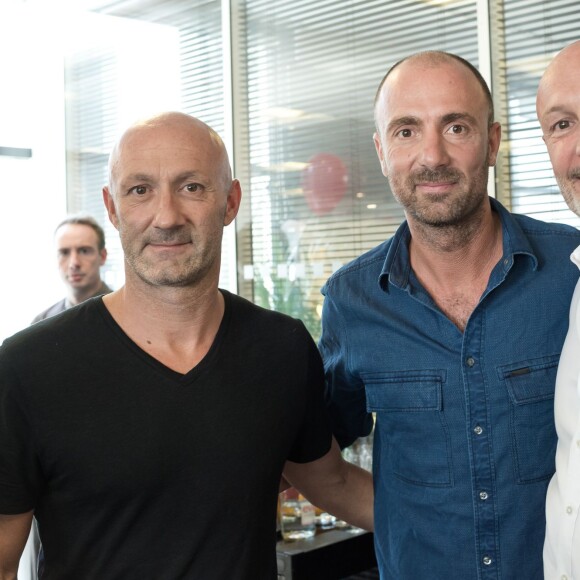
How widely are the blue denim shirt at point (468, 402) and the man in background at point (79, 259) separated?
339 cm

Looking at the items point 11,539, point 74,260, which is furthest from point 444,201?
point 74,260

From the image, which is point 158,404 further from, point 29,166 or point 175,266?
point 29,166

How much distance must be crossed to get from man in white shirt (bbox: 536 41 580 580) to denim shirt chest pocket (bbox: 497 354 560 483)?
0.22 ft

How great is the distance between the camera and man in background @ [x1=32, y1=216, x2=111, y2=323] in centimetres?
523

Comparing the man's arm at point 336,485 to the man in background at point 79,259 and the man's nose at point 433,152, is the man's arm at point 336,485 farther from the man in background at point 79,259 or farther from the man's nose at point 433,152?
the man in background at point 79,259

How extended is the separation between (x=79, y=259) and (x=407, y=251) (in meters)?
3.58

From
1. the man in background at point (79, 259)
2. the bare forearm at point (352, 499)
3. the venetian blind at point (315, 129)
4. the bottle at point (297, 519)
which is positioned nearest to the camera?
the bare forearm at point (352, 499)

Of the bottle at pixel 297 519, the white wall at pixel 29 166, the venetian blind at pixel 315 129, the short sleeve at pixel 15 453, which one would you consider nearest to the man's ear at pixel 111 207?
the short sleeve at pixel 15 453

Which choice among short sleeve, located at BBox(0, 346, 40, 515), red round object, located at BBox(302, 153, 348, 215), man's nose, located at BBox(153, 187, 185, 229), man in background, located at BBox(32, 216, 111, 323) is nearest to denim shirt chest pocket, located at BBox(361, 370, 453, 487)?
man's nose, located at BBox(153, 187, 185, 229)

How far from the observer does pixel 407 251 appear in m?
2.06

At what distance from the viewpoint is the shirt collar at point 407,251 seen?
1910mm

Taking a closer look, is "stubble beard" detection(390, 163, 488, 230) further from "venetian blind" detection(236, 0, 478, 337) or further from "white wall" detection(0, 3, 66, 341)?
"white wall" detection(0, 3, 66, 341)

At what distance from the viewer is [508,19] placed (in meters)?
4.13

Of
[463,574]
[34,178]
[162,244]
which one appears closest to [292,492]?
[463,574]
